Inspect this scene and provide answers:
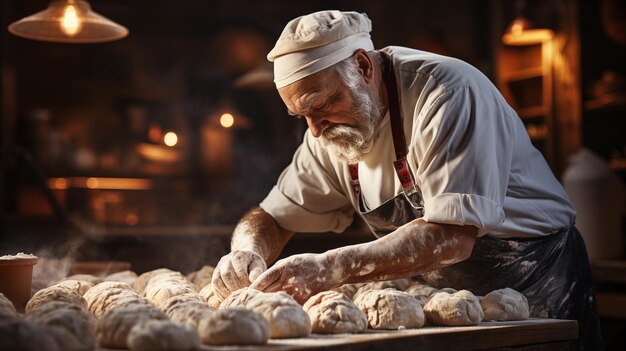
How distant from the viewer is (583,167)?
193 inches

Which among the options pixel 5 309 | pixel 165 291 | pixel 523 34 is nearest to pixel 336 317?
pixel 165 291

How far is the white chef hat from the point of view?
95.7 inches

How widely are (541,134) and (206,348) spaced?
6303 millimetres

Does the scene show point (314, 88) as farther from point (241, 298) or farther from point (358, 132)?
point (241, 298)

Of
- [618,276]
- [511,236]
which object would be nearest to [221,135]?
[618,276]

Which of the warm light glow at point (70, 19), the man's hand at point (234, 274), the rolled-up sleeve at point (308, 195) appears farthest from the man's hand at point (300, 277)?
the warm light glow at point (70, 19)

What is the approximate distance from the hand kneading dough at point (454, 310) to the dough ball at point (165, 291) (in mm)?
723

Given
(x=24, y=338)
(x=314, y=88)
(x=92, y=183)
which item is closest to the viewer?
(x=24, y=338)

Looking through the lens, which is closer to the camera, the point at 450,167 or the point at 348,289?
the point at 450,167

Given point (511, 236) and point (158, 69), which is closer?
point (511, 236)

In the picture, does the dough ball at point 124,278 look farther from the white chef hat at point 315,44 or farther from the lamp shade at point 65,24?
the lamp shade at point 65,24

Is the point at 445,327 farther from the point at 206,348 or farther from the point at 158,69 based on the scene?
the point at 158,69

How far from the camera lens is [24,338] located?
147 centimetres

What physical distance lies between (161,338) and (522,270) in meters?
1.48
